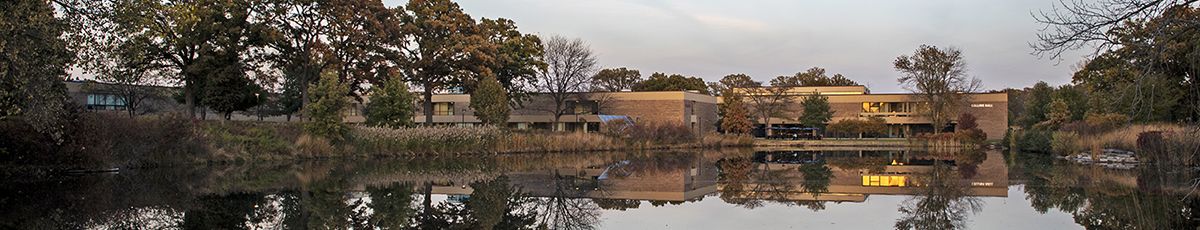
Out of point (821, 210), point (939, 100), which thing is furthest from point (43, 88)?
point (939, 100)

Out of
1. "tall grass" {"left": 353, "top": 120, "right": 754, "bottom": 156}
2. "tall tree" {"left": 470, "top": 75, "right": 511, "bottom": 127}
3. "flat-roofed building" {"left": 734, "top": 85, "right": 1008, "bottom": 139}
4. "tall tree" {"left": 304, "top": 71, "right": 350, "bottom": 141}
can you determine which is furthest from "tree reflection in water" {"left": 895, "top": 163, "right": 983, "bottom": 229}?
"flat-roofed building" {"left": 734, "top": 85, "right": 1008, "bottom": 139}

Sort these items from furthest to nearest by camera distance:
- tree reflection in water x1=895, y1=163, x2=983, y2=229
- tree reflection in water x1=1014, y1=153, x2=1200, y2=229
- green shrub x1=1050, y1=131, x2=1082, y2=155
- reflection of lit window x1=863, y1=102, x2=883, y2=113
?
reflection of lit window x1=863, y1=102, x2=883, y2=113 < green shrub x1=1050, y1=131, x2=1082, y2=155 < tree reflection in water x1=895, y1=163, x2=983, y2=229 < tree reflection in water x1=1014, y1=153, x2=1200, y2=229

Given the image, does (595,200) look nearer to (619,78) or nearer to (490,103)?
(490,103)

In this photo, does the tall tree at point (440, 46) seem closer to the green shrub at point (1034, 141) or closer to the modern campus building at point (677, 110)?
the modern campus building at point (677, 110)

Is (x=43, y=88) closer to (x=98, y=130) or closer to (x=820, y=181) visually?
(x=98, y=130)

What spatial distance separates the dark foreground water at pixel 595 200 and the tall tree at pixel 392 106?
36.9 feet

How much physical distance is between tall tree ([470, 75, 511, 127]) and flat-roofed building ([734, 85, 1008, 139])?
33.4 meters

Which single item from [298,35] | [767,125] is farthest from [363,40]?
[767,125]

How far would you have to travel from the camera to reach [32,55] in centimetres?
1397

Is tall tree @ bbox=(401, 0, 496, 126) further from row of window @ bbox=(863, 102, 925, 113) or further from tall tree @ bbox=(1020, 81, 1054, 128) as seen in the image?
row of window @ bbox=(863, 102, 925, 113)

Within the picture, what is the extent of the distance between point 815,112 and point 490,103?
33855 millimetres

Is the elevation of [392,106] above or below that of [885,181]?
above

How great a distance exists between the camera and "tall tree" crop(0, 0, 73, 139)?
1357 centimetres

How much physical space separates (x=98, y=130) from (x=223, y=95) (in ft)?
50.7
